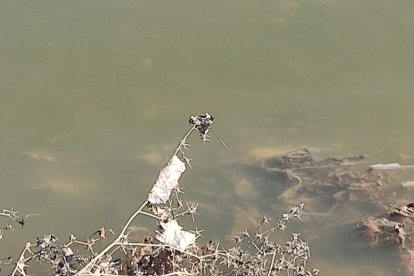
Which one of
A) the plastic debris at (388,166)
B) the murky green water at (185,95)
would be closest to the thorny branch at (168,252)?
the murky green water at (185,95)

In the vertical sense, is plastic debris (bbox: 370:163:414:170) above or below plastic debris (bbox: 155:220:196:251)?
above

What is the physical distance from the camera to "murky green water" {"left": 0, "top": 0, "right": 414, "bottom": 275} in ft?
10.2

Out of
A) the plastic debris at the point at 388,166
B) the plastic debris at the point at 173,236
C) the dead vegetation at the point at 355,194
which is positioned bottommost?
the plastic debris at the point at 173,236

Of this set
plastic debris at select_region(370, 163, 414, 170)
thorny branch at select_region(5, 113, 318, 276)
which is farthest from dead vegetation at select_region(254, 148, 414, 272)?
thorny branch at select_region(5, 113, 318, 276)

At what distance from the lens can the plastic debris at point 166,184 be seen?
7.31 ft

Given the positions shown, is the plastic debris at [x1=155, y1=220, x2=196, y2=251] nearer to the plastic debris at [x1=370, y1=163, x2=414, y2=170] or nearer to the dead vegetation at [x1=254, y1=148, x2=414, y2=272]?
the dead vegetation at [x1=254, y1=148, x2=414, y2=272]

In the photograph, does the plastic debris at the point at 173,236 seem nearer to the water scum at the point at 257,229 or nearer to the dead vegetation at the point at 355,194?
the water scum at the point at 257,229

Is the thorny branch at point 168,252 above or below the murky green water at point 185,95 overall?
below

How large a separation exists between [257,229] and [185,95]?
954mm

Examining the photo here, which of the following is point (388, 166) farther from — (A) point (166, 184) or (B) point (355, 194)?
(A) point (166, 184)

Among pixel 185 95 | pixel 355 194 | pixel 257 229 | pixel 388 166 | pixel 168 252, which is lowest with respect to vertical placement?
pixel 168 252

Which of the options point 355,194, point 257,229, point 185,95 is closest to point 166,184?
point 257,229

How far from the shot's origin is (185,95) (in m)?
3.52

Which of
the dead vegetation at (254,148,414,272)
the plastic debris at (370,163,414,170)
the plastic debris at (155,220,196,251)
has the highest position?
the plastic debris at (370,163,414,170)
